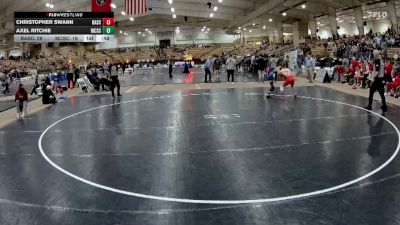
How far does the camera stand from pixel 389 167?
7371mm

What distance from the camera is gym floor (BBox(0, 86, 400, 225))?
5543 mm

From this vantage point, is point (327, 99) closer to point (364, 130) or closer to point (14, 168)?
point (364, 130)

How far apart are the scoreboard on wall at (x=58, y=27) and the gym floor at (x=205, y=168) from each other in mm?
5036

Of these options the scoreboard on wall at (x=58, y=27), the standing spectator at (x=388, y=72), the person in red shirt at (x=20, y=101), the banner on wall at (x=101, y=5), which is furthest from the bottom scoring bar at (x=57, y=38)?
the standing spectator at (x=388, y=72)

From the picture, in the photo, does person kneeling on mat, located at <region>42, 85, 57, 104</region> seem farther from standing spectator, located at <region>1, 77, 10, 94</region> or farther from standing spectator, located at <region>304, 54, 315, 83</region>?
standing spectator, located at <region>304, 54, 315, 83</region>

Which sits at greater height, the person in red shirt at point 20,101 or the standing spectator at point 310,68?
the standing spectator at point 310,68

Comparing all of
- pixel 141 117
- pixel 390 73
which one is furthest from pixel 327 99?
pixel 141 117

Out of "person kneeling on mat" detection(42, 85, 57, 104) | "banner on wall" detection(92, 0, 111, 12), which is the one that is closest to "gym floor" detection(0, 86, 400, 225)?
"person kneeling on mat" detection(42, 85, 57, 104)

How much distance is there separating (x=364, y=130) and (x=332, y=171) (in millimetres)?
3906

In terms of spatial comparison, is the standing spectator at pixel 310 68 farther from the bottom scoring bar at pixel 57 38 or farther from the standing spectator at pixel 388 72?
the bottom scoring bar at pixel 57 38

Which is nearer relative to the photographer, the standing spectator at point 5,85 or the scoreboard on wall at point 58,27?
the scoreboard on wall at point 58,27

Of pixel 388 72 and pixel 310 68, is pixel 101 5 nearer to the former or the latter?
pixel 310 68

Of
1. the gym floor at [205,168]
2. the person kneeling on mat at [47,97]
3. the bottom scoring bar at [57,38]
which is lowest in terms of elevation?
the gym floor at [205,168]

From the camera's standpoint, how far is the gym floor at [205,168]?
554 cm
